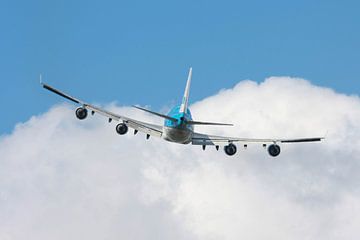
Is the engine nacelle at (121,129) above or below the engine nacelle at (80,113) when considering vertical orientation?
below

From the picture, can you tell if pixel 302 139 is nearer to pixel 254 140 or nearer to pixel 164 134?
pixel 254 140

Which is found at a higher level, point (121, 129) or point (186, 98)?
point (186, 98)

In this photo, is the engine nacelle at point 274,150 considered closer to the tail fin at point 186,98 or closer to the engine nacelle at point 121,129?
the tail fin at point 186,98

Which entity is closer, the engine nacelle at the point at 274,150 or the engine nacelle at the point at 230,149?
the engine nacelle at the point at 274,150

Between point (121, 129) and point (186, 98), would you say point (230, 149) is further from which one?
point (121, 129)

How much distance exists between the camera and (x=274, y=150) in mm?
146125

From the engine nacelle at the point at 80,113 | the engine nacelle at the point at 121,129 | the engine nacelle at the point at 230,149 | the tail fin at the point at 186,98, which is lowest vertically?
the engine nacelle at the point at 121,129

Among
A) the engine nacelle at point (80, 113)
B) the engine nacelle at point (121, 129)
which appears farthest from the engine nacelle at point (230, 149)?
the engine nacelle at point (80, 113)

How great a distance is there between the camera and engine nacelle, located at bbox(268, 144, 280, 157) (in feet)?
479

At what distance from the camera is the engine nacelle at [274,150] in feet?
479

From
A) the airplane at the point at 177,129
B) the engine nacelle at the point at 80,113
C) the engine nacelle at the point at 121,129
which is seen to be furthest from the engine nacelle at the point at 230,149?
the engine nacelle at the point at 80,113

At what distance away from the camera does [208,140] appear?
148625 millimetres

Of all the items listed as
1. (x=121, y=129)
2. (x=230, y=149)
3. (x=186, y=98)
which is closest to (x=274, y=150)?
(x=230, y=149)

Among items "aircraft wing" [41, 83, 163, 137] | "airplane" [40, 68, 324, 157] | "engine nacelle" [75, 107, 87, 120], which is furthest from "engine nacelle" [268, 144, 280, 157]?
"engine nacelle" [75, 107, 87, 120]
